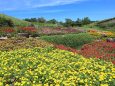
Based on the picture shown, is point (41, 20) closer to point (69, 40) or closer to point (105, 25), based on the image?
point (105, 25)

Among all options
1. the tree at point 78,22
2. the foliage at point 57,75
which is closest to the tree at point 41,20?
the tree at point 78,22

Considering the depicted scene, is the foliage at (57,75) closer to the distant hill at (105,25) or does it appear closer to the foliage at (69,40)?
the foliage at (69,40)

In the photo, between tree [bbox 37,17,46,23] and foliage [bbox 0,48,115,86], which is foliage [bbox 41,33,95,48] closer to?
foliage [bbox 0,48,115,86]

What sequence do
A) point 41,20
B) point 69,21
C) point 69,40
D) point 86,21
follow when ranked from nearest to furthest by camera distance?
point 69,40 → point 41,20 → point 69,21 → point 86,21

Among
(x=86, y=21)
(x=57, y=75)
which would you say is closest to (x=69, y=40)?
(x=57, y=75)

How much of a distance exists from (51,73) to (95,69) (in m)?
1.88

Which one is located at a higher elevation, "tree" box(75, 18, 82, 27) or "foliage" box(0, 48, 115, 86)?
"foliage" box(0, 48, 115, 86)

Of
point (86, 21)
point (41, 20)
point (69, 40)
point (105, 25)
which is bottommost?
point (105, 25)

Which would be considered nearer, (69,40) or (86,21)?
(69,40)

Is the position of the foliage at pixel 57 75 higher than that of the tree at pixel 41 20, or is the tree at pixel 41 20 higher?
the foliage at pixel 57 75

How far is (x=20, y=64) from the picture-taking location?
11617mm

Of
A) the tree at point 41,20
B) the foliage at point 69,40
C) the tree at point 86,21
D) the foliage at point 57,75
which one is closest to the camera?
the foliage at point 57,75

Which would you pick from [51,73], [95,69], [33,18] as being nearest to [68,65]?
[95,69]

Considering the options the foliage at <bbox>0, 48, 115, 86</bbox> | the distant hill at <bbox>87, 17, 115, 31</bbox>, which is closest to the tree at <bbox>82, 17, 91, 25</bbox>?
the distant hill at <bbox>87, 17, 115, 31</bbox>
